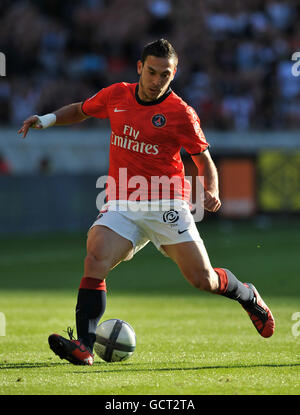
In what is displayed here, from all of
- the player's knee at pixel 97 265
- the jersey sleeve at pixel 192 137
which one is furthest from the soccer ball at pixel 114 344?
the jersey sleeve at pixel 192 137

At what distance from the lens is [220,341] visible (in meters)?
7.72

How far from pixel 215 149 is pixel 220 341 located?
64.2 feet

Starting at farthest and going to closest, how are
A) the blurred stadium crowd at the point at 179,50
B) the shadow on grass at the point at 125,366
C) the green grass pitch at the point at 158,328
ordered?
1. the blurred stadium crowd at the point at 179,50
2. the shadow on grass at the point at 125,366
3. the green grass pitch at the point at 158,328

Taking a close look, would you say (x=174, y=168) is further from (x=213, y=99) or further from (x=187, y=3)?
(x=187, y=3)

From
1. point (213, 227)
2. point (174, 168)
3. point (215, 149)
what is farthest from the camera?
point (215, 149)

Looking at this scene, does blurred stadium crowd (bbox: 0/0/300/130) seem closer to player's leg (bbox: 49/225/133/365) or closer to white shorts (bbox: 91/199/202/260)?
white shorts (bbox: 91/199/202/260)

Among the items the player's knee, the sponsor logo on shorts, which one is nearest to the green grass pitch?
the player's knee

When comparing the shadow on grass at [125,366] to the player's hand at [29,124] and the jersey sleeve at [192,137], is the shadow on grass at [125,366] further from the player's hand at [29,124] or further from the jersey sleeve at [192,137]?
the player's hand at [29,124]

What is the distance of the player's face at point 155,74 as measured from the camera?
6598 millimetres

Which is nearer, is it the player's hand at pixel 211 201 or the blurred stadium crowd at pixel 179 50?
the player's hand at pixel 211 201

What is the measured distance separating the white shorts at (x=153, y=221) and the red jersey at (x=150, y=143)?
7cm

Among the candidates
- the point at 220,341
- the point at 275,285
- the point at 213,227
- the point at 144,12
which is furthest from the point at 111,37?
the point at 220,341

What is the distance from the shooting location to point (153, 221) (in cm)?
682

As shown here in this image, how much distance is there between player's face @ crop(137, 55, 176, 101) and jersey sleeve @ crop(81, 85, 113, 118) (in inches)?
16.9
